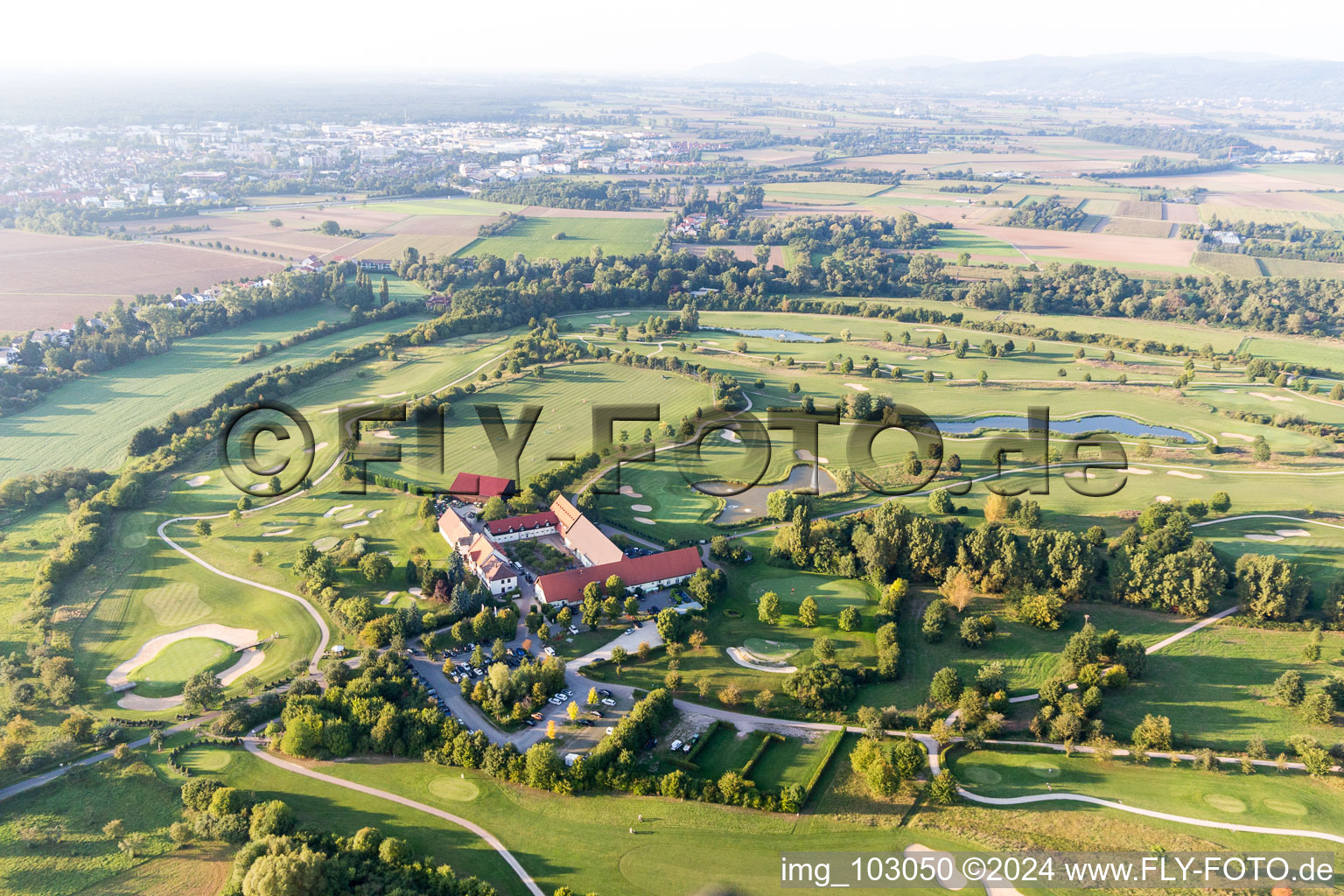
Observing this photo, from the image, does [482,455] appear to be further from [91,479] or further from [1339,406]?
[1339,406]

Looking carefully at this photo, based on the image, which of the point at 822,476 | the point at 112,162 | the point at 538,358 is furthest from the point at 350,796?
the point at 112,162

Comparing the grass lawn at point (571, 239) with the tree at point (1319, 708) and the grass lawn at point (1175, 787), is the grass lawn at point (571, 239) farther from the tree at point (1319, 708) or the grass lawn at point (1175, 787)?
the tree at point (1319, 708)

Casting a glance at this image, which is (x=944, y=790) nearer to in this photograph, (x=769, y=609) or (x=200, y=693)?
(x=769, y=609)

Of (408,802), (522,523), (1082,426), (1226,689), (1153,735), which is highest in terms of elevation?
(1082,426)

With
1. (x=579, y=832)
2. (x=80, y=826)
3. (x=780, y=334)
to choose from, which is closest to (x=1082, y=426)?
(x=780, y=334)

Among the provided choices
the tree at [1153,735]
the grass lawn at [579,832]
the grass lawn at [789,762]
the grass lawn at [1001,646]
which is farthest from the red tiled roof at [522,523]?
the tree at [1153,735]

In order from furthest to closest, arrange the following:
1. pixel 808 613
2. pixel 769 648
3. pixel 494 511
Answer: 1. pixel 494 511
2. pixel 808 613
3. pixel 769 648
